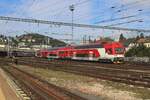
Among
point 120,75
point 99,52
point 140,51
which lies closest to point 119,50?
point 99,52

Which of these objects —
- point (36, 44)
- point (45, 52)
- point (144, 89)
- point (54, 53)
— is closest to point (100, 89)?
point (144, 89)

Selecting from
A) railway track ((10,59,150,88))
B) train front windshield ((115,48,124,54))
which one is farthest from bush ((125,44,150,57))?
railway track ((10,59,150,88))

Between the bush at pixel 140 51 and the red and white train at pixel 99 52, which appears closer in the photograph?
the red and white train at pixel 99 52

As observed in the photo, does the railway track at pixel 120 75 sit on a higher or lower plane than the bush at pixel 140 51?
lower

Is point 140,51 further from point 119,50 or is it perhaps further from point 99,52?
point 119,50

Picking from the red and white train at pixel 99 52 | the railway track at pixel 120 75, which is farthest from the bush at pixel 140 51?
the railway track at pixel 120 75

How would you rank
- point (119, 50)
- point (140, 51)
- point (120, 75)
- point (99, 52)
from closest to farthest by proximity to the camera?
point (120, 75) → point (119, 50) → point (99, 52) → point (140, 51)

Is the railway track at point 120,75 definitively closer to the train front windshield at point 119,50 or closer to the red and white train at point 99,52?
the red and white train at point 99,52

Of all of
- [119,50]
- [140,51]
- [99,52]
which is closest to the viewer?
[119,50]

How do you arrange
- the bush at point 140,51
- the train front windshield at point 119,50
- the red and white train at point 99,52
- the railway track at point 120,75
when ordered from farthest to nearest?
the bush at point 140,51, the train front windshield at point 119,50, the red and white train at point 99,52, the railway track at point 120,75

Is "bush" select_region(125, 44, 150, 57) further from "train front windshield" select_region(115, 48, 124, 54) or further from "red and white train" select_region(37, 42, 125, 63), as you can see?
"train front windshield" select_region(115, 48, 124, 54)

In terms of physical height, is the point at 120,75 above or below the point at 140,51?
below

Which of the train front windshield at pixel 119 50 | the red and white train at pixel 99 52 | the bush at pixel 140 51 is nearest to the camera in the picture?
the red and white train at pixel 99 52

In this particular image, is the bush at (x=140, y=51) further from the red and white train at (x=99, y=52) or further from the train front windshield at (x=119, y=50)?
the train front windshield at (x=119, y=50)
